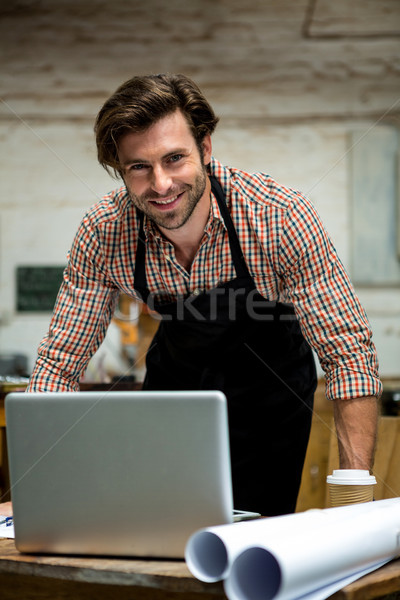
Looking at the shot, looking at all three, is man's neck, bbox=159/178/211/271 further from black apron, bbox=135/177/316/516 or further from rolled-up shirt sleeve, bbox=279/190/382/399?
rolled-up shirt sleeve, bbox=279/190/382/399

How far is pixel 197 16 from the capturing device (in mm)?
3771

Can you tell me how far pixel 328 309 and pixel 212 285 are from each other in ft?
1.07

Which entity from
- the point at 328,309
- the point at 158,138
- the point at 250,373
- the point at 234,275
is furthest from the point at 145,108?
the point at 250,373

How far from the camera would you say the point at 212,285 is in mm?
1592

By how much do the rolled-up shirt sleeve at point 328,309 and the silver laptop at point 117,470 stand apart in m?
0.57

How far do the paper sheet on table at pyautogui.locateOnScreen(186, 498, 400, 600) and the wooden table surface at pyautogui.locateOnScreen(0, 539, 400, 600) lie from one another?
0.02m

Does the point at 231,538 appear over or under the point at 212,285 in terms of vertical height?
under

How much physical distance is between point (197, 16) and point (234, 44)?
9.8 inches

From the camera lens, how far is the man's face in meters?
1.42

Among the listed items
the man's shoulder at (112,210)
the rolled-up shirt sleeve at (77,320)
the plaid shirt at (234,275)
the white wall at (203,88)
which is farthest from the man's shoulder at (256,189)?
the white wall at (203,88)

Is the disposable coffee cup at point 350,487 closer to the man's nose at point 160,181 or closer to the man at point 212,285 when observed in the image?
the man at point 212,285

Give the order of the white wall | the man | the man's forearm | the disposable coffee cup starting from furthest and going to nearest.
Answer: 1. the white wall
2. the man
3. the man's forearm
4. the disposable coffee cup

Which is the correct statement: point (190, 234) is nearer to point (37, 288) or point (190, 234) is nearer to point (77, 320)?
point (77, 320)

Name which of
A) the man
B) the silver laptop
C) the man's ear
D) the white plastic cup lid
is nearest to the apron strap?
the man
